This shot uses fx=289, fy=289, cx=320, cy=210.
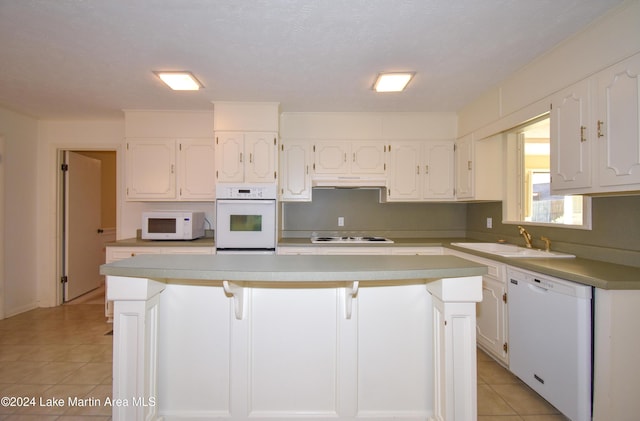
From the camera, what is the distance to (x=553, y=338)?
68.4 inches

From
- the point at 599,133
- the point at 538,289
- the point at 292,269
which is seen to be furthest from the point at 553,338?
the point at 292,269

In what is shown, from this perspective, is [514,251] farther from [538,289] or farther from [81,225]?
[81,225]

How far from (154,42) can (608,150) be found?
2900 mm

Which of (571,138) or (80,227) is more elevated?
(571,138)

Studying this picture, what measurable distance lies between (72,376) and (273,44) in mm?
2888

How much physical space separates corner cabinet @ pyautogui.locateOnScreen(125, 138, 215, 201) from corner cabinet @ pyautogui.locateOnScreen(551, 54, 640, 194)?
10.6 ft

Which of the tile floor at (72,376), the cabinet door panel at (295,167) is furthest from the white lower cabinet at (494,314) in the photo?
the cabinet door panel at (295,167)

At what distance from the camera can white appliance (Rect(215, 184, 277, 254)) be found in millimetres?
3049

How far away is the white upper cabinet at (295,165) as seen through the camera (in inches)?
133

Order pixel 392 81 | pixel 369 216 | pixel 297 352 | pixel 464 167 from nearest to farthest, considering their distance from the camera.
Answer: pixel 297 352, pixel 392 81, pixel 464 167, pixel 369 216

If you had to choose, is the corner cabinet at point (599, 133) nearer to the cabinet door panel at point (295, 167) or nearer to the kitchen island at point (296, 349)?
the kitchen island at point (296, 349)

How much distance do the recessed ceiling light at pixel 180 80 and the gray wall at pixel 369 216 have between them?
5.69 ft

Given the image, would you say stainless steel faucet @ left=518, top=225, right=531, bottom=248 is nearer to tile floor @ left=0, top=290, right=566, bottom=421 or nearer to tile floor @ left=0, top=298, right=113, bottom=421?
tile floor @ left=0, top=290, right=566, bottom=421

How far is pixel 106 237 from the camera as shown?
491 cm
